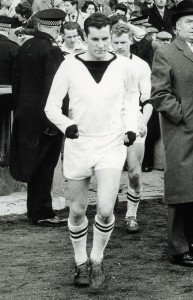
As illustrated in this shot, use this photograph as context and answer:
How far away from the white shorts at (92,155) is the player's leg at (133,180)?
2.06m

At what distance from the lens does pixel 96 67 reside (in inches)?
236

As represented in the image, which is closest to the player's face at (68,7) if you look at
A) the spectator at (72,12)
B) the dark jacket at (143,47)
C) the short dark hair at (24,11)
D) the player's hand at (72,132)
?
the spectator at (72,12)

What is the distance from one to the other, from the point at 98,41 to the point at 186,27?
3.25 ft

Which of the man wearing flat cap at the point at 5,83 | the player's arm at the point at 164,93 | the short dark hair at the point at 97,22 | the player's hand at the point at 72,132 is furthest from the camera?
the man wearing flat cap at the point at 5,83

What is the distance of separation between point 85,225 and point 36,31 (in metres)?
2.87

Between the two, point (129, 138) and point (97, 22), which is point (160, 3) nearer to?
point (97, 22)

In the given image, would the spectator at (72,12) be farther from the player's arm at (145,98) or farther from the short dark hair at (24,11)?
the player's arm at (145,98)

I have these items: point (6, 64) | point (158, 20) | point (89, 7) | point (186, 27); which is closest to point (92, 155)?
point (186, 27)

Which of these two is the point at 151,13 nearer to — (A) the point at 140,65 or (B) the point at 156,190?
(B) the point at 156,190

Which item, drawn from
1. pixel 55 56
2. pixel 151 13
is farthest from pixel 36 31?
pixel 151 13

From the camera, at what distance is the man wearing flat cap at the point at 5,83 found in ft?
29.6

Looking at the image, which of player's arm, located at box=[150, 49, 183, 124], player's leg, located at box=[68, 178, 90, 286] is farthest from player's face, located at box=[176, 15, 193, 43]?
player's leg, located at box=[68, 178, 90, 286]

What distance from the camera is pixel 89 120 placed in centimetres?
589

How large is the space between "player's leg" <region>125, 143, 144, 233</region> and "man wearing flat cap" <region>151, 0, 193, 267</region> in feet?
4.16
